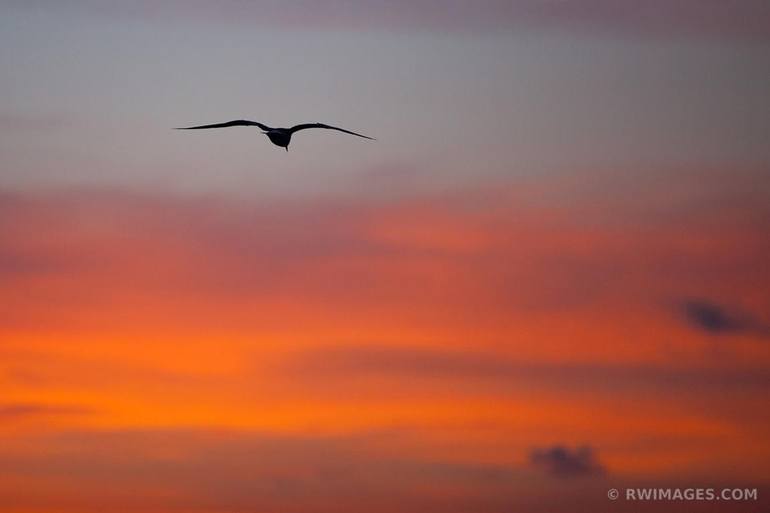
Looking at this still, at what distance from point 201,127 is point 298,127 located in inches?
309

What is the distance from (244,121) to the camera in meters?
87.8

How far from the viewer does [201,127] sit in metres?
88.2

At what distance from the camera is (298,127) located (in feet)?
292

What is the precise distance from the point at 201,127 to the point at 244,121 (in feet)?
11.9

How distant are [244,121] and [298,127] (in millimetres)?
4466
